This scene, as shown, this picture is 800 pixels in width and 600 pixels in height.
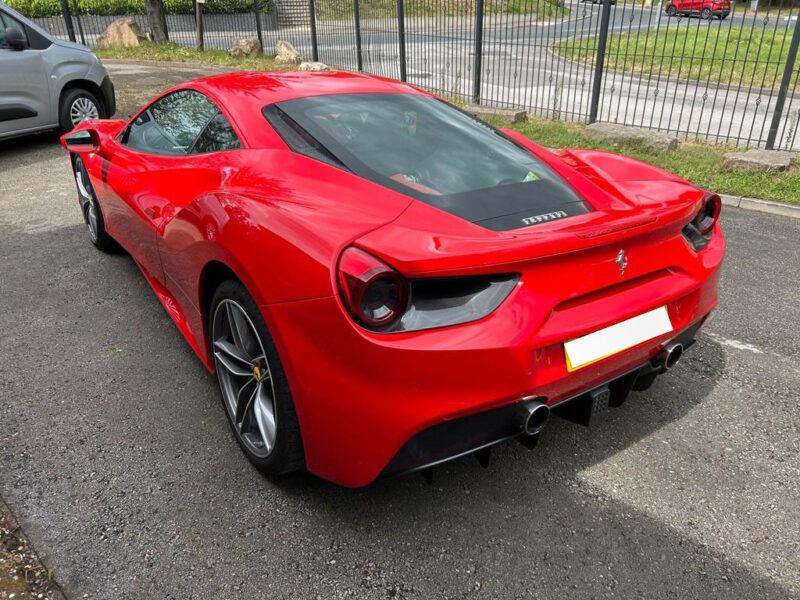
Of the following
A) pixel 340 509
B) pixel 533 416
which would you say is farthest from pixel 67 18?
pixel 533 416

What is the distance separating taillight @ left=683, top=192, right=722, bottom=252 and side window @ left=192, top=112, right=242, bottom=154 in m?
1.87

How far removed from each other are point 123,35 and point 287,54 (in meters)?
5.55

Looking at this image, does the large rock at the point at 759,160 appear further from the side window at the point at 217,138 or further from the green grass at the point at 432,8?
the side window at the point at 217,138

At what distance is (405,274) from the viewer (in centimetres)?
175

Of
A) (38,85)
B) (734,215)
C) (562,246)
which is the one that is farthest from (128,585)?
(38,85)

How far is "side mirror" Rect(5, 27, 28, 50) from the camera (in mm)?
6945

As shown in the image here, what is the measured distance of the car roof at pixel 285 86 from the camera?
2.81m

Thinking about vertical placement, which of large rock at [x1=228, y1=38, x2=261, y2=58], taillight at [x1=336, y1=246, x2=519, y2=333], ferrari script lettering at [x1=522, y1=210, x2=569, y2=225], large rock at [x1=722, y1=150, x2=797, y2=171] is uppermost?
ferrari script lettering at [x1=522, y1=210, x2=569, y2=225]

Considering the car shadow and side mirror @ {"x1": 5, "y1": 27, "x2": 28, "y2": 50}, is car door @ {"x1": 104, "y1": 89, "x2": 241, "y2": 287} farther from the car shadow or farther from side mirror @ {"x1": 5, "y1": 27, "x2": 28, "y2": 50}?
side mirror @ {"x1": 5, "y1": 27, "x2": 28, "y2": 50}

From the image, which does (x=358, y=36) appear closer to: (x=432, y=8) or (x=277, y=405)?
(x=432, y=8)

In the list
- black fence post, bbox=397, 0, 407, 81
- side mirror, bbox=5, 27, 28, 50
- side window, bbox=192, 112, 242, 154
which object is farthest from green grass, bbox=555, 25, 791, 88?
side mirror, bbox=5, 27, 28, 50

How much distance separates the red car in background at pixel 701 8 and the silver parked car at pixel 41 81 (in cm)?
762

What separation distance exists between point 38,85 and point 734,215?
7573 millimetres

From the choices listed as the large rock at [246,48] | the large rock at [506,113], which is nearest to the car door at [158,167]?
the large rock at [506,113]
